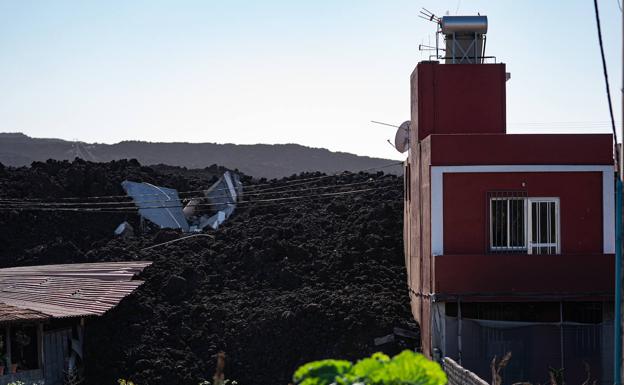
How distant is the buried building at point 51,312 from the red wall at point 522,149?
8663 millimetres

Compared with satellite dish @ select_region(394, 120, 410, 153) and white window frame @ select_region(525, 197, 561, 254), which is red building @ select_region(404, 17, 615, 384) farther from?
satellite dish @ select_region(394, 120, 410, 153)

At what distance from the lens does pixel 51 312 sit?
21.0 m

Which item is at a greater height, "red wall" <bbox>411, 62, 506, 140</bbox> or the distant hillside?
the distant hillside

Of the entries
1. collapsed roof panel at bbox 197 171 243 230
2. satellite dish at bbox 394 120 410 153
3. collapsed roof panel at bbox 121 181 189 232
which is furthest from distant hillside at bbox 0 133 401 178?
satellite dish at bbox 394 120 410 153

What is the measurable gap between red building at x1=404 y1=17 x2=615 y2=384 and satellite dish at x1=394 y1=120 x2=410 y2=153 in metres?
3.72

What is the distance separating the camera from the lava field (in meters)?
21.7

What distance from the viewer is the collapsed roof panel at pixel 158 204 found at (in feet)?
106

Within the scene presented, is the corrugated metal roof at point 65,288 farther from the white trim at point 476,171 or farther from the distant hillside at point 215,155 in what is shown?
the distant hillside at point 215,155

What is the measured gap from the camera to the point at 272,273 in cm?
2559

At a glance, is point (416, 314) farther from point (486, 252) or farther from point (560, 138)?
point (560, 138)

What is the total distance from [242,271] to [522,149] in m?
9.85

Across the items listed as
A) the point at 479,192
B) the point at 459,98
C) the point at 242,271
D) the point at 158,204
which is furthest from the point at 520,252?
the point at 158,204

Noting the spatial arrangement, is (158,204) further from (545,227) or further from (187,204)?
(545,227)

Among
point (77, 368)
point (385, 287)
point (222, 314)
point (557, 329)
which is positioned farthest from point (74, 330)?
point (557, 329)
